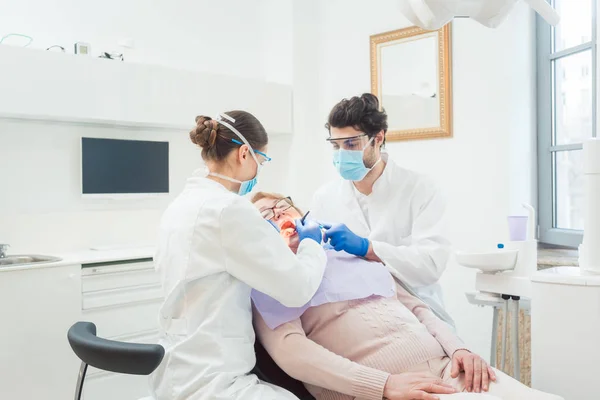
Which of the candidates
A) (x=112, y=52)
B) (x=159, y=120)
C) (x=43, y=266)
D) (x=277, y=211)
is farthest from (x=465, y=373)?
(x=112, y=52)

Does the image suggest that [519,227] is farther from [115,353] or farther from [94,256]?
[94,256]

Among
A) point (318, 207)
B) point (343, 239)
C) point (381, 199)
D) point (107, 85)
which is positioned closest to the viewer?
point (343, 239)

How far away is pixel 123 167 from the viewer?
355cm

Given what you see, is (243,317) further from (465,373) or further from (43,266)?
(43,266)

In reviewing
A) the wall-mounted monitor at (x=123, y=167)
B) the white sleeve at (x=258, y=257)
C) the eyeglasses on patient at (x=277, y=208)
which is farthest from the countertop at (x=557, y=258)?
the wall-mounted monitor at (x=123, y=167)

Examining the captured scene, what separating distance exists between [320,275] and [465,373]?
0.48 m

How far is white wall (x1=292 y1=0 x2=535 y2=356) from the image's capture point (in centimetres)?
312

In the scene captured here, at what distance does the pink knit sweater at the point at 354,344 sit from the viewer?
1.38m

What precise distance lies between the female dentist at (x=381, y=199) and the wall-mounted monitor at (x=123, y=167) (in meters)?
1.79

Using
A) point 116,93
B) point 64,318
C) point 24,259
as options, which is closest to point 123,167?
point 116,93

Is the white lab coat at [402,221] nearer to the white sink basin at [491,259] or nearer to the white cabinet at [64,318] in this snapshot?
the white sink basin at [491,259]

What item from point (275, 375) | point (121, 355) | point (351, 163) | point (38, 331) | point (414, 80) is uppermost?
point (414, 80)

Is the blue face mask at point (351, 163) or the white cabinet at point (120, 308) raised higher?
the blue face mask at point (351, 163)

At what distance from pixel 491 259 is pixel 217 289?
3.65 ft
